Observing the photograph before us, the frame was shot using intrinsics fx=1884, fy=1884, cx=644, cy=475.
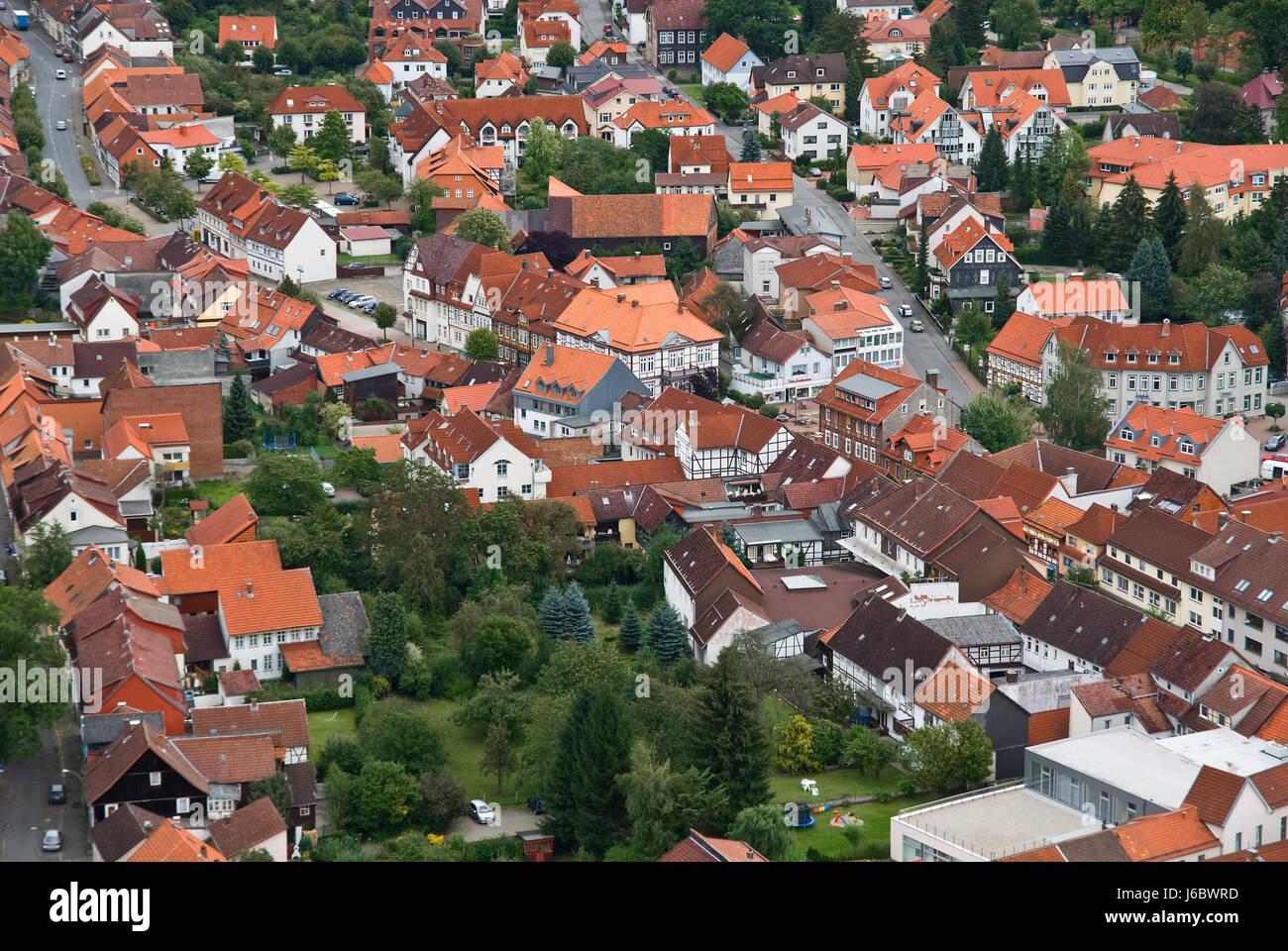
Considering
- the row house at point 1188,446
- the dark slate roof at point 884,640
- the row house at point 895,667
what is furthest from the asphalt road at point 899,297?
the row house at point 895,667

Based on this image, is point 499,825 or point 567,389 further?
point 567,389

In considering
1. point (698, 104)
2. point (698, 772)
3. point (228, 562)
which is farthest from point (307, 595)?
point (698, 104)

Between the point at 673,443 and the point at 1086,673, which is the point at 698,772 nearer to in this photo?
the point at 1086,673

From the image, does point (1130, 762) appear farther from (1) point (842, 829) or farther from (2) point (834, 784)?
(2) point (834, 784)

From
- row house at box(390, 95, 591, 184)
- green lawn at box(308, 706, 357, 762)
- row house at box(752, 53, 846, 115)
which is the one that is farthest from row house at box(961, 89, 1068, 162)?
green lawn at box(308, 706, 357, 762)

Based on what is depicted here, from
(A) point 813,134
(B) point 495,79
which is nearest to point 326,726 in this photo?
(A) point 813,134

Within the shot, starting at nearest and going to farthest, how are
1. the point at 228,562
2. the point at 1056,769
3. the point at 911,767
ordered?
the point at 1056,769 → the point at 911,767 → the point at 228,562
